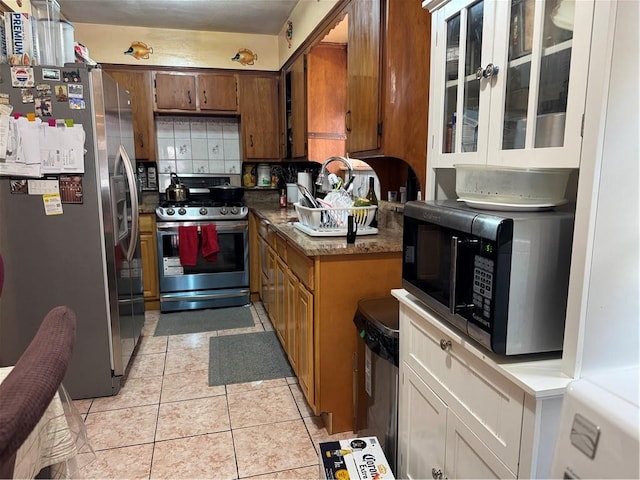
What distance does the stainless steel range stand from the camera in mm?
Answer: 3748

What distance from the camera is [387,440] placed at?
1.73m

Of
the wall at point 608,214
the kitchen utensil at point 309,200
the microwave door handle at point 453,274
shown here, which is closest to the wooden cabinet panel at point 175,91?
the kitchen utensil at point 309,200

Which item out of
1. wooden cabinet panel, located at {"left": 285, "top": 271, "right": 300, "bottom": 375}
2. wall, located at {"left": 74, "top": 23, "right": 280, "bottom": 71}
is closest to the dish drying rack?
wooden cabinet panel, located at {"left": 285, "top": 271, "right": 300, "bottom": 375}

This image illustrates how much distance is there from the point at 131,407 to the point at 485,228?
215 centimetres

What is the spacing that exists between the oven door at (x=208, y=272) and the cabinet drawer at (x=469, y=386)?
2.63 meters

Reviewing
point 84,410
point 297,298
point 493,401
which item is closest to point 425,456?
point 493,401

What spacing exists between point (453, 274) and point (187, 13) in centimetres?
353

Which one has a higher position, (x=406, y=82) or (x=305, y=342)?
(x=406, y=82)

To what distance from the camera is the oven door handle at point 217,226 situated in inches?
146

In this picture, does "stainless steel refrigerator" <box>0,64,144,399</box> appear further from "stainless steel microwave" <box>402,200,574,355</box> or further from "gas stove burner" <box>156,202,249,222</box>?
"stainless steel microwave" <box>402,200,574,355</box>

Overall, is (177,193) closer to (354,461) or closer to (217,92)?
(217,92)

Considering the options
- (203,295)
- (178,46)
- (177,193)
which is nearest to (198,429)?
(203,295)

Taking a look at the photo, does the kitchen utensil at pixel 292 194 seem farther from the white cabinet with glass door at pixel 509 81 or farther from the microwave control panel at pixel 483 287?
the microwave control panel at pixel 483 287

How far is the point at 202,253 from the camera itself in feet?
12.5
